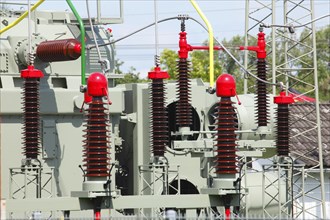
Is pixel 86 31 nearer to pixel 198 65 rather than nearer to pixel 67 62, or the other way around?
pixel 67 62

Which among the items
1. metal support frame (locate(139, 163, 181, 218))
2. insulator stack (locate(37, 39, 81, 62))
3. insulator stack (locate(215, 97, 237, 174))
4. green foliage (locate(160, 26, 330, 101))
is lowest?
metal support frame (locate(139, 163, 181, 218))

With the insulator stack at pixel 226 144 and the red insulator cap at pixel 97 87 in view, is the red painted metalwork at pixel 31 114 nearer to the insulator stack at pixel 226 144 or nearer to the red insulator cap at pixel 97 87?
the red insulator cap at pixel 97 87

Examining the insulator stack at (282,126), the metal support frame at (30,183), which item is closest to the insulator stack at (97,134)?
the metal support frame at (30,183)

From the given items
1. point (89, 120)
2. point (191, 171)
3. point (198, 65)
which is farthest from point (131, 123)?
point (198, 65)

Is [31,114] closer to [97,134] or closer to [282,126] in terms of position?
[97,134]

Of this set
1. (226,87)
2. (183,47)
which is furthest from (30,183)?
(226,87)

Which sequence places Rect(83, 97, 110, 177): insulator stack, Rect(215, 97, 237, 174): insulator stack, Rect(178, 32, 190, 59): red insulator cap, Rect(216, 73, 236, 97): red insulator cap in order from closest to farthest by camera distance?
Rect(83, 97, 110, 177): insulator stack < Rect(215, 97, 237, 174): insulator stack < Rect(216, 73, 236, 97): red insulator cap < Rect(178, 32, 190, 59): red insulator cap

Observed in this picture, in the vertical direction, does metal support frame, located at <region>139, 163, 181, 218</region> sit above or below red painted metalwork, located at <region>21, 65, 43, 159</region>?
below

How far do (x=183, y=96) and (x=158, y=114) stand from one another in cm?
87

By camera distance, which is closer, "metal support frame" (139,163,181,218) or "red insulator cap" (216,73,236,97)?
"red insulator cap" (216,73,236,97)

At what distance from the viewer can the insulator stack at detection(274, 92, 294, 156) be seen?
29.6 m

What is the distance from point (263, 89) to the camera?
3092cm

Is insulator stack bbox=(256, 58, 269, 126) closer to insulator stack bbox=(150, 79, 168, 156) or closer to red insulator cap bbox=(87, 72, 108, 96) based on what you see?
insulator stack bbox=(150, 79, 168, 156)

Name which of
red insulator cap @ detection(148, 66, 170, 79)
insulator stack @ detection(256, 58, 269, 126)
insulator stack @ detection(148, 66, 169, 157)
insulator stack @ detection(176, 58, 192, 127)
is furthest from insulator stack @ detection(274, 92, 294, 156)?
red insulator cap @ detection(148, 66, 170, 79)
